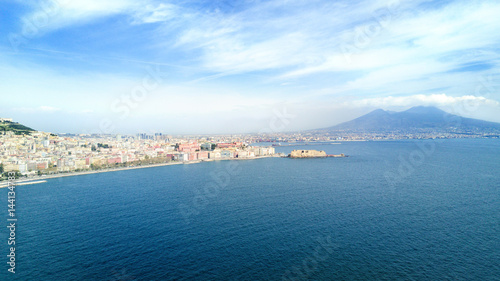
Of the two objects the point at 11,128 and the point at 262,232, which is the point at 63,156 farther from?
the point at 262,232

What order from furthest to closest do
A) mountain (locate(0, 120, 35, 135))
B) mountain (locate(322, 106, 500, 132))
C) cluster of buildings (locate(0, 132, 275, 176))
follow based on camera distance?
mountain (locate(322, 106, 500, 132))
mountain (locate(0, 120, 35, 135))
cluster of buildings (locate(0, 132, 275, 176))

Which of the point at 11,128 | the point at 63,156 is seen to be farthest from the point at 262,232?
the point at 11,128

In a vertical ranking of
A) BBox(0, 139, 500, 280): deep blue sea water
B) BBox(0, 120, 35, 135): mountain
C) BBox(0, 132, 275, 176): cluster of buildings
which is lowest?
BBox(0, 139, 500, 280): deep blue sea water

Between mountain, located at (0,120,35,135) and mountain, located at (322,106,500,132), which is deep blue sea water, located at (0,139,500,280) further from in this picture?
mountain, located at (322,106,500,132)

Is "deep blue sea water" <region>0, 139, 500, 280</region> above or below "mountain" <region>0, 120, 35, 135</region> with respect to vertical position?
below

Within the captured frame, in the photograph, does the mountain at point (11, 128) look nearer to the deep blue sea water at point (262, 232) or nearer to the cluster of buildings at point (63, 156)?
the cluster of buildings at point (63, 156)

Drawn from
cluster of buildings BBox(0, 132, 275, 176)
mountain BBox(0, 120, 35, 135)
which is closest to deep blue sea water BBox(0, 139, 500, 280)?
cluster of buildings BBox(0, 132, 275, 176)

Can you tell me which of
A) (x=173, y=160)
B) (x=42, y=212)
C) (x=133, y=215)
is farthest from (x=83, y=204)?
(x=173, y=160)

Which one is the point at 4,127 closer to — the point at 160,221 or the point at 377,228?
the point at 160,221
